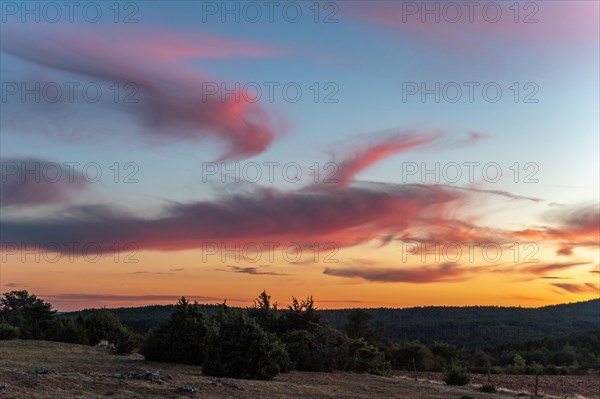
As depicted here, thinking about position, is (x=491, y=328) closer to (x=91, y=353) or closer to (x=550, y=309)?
(x=550, y=309)

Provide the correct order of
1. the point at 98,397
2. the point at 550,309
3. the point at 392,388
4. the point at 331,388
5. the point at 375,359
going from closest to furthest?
the point at 98,397
the point at 331,388
the point at 392,388
the point at 375,359
the point at 550,309

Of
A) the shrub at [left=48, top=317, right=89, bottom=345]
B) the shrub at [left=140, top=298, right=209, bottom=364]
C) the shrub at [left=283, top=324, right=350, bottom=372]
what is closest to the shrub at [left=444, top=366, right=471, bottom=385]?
the shrub at [left=283, top=324, right=350, bottom=372]

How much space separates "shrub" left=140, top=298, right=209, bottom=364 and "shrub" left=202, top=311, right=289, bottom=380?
2844 millimetres

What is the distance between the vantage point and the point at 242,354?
25000 millimetres

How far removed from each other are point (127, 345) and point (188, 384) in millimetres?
13568

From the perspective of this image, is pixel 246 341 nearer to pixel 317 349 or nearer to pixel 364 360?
pixel 317 349

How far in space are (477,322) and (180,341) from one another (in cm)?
15388

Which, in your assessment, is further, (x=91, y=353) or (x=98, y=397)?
(x=91, y=353)

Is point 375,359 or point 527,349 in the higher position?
point 375,359

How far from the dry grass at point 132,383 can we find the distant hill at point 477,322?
96.3m

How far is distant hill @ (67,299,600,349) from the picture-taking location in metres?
142

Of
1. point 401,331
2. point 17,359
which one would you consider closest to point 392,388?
point 17,359

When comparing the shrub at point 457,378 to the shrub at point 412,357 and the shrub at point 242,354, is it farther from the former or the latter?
the shrub at point 412,357

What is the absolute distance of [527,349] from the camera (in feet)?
328
